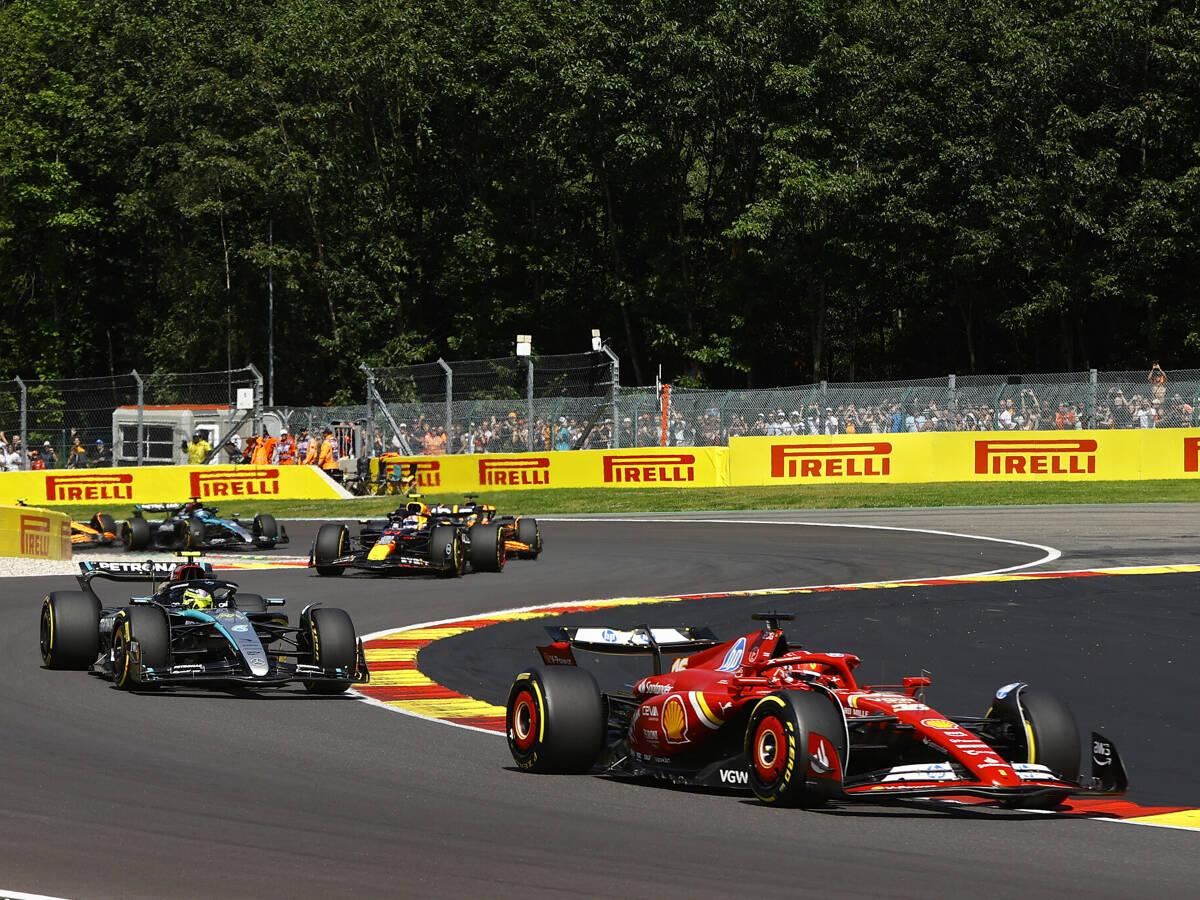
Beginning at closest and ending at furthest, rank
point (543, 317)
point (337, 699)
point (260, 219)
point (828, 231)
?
point (337, 699) → point (828, 231) → point (543, 317) → point (260, 219)

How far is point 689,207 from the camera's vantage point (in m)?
52.8

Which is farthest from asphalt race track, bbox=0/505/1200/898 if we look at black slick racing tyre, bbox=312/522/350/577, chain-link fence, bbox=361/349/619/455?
chain-link fence, bbox=361/349/619/455

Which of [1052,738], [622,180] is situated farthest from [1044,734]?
[622,180]

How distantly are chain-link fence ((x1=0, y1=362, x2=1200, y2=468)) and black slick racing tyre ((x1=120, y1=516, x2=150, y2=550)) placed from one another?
11334mm

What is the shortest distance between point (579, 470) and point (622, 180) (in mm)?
16284

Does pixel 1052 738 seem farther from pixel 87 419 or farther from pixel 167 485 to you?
pixel 87 419

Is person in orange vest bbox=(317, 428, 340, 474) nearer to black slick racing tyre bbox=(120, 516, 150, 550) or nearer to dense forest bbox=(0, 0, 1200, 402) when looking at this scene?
dense forest bbox=(0, 0, 1200, 402)

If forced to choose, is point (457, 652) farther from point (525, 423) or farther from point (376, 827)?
point (525, 423)

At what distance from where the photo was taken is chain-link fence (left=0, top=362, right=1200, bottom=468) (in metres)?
33.7

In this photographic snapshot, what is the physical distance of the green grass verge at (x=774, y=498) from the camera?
103ft

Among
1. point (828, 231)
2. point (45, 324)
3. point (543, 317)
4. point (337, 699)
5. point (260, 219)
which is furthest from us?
point (45, 324)

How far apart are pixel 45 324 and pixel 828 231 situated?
108 ft

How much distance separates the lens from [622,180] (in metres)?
50.1

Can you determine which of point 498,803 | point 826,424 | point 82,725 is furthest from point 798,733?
point 826,424
